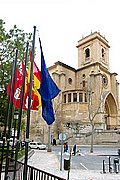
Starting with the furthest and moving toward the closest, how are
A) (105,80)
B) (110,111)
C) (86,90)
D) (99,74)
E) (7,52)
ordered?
(110,111), (105,80), (99,74), (86,90), (7,52)

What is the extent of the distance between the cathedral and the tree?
97.8 ft

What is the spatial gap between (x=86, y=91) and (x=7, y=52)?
3256cm

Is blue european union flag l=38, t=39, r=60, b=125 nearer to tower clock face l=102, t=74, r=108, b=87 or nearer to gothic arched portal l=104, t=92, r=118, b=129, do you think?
gothic arched portal l=104, t=92, r=118, b=129

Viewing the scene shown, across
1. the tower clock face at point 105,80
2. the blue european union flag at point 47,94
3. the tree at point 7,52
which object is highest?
the tower clock face at point 105,80

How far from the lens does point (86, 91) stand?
49281 millimetres

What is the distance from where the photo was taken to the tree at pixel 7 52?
17.8m

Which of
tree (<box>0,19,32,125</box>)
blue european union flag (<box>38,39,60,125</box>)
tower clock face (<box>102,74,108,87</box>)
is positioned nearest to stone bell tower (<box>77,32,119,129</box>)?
tower clock face (<box>102,74,108,87</box>)

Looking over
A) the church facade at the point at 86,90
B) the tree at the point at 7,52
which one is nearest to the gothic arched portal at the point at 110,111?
the church facade at the point at 86,90

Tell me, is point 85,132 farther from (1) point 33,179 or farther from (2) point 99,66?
(1) point 33,179

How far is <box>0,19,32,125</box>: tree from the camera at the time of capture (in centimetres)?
1780

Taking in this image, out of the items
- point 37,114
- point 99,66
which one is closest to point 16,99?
point 37,114

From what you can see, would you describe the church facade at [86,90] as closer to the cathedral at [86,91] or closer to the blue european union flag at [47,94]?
the cathedral at [86,91]

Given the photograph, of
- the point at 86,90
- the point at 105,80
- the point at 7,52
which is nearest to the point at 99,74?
the point at 105,80

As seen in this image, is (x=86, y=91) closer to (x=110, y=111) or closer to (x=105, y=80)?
(x=105, y=80)
